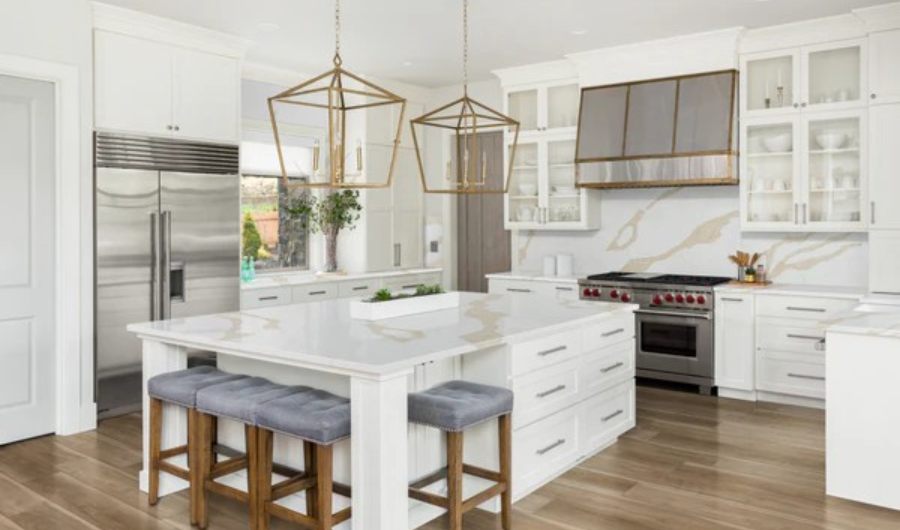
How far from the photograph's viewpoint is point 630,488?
367 centimetres

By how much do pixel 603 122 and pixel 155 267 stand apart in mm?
3697

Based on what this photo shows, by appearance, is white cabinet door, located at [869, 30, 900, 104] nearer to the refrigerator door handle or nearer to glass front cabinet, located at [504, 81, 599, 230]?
glass front cabinet, located at [504, 81, 599, 230]

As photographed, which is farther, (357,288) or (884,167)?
(357,288)

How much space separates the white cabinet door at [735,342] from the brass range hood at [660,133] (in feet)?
3.06

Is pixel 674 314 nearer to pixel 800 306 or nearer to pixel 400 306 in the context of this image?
pixel 800 306

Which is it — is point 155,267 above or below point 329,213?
below

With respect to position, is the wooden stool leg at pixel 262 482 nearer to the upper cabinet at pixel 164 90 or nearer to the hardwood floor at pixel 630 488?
the hardwood floor at pixel 630 488

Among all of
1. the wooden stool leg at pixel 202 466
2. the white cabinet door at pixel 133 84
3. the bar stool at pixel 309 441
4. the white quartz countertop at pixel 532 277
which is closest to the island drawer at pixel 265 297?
the white cabinet door at pixel 133 84

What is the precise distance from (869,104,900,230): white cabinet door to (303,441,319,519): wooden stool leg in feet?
13.3

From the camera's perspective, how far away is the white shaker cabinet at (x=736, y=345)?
5.43m

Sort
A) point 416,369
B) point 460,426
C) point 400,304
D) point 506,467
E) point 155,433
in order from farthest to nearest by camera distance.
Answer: point 400,304 → point 155,433 → point 416,369 → point 506,467 → point 460,426

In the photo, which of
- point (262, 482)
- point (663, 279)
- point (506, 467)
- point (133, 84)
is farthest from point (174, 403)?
point (663, 279)

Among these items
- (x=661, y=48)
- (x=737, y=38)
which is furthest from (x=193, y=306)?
(x=737, y=38)

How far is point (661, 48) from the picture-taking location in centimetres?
585
